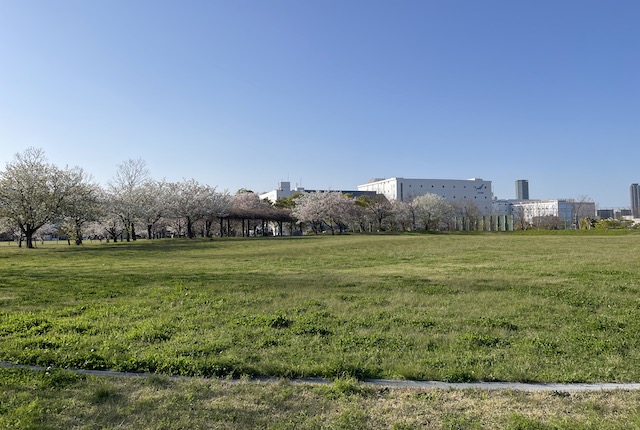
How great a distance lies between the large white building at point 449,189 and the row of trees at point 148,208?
36523 millimetres

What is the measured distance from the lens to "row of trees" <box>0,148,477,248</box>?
117ft

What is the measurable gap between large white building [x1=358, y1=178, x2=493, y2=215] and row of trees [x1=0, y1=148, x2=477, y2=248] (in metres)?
36.5

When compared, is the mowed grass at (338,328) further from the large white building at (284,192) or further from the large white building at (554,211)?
the large white building at (284,192)

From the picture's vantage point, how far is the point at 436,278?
13.1m

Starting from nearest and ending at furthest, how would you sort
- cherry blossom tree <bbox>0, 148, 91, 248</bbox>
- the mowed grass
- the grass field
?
the grass field → the mowed grass → cherry blossom tree <bbox>0, 148, 91, 248</bbox>

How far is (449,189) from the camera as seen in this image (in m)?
144

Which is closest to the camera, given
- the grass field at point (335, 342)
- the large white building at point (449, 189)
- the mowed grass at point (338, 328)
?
the grass field at point (335, 342)

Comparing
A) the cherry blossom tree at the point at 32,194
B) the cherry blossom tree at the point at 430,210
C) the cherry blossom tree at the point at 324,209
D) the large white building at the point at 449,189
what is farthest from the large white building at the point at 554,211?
the cherry blossom tree at the point at 32,194

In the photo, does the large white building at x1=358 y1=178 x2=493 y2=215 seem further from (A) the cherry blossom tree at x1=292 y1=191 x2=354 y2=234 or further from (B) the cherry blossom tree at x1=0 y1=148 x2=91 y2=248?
(B) the cherry blossom tree at x1=0 y1=148 x2=91 y2=248

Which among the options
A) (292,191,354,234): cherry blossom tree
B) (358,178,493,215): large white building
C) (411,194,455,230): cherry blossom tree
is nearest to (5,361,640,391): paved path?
(292,191,354,234): cherry blossom tree

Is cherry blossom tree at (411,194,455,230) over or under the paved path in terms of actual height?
over

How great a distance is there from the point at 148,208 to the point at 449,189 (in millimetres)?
112435

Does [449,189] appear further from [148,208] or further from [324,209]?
[148,208]

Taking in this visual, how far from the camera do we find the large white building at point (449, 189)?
461 feet
